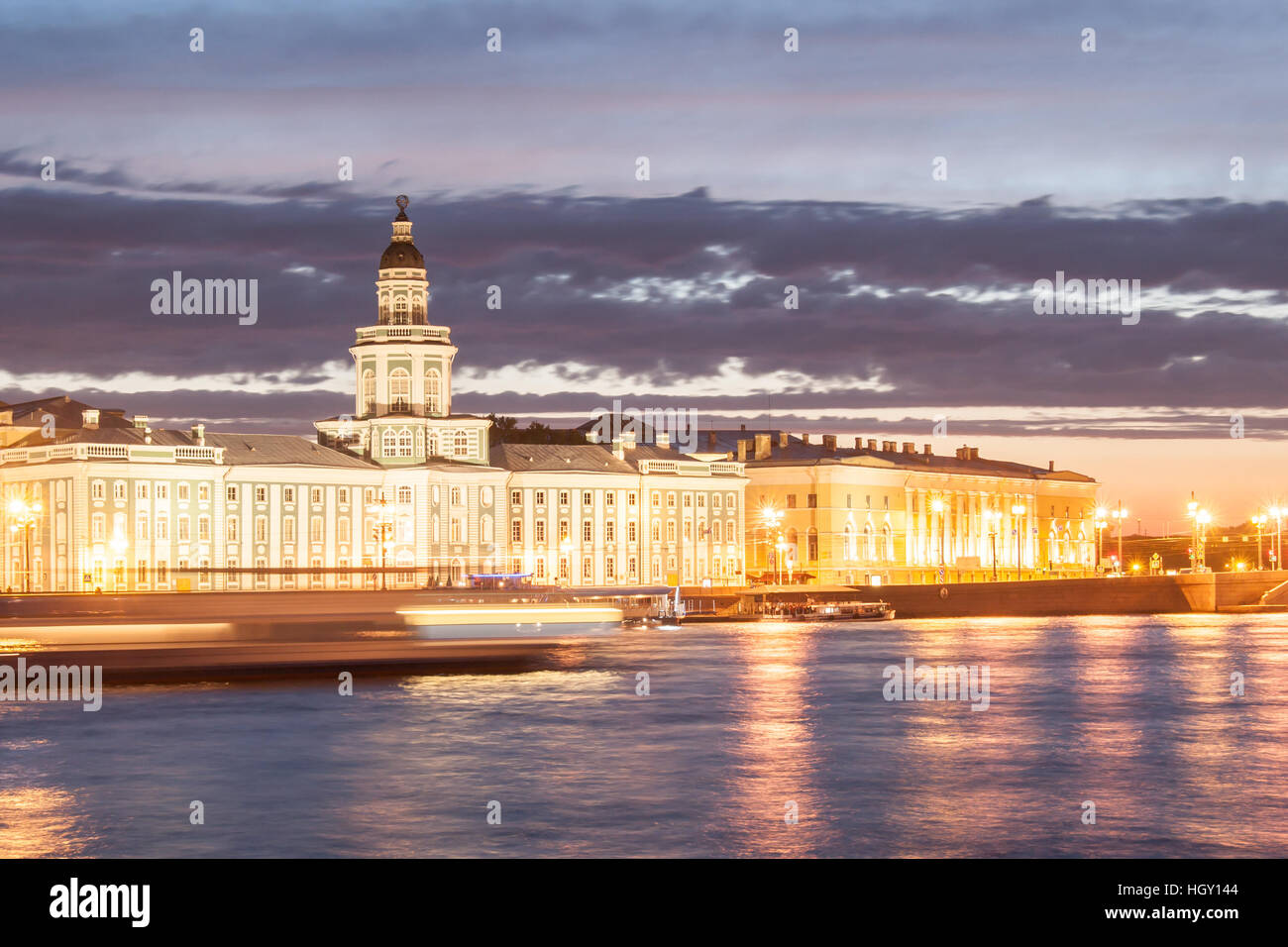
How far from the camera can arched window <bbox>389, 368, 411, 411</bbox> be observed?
114 meters

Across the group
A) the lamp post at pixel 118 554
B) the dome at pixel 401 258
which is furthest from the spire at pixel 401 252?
the lamp post at pixel 118 554

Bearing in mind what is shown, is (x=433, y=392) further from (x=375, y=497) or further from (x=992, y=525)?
(x=992, y=525)

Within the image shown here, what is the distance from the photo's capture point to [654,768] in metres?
27.7

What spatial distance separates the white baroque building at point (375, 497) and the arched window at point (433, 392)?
4.8 inches

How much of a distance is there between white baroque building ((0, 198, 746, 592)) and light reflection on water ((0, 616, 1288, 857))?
53.8 metres

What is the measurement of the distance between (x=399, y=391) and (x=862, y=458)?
115ft

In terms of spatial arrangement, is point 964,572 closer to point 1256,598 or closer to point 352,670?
point 1256,598

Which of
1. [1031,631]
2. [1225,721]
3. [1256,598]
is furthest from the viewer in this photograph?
[1256,598]

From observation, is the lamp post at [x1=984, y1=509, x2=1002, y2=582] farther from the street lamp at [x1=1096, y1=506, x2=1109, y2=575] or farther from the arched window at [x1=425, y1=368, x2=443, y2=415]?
the arched window at [x1=425, y1=368, x2=443, y2=415]

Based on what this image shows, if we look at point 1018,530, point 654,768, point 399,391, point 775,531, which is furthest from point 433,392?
point 654,768

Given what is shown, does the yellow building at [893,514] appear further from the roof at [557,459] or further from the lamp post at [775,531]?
the roof at [557,459]
